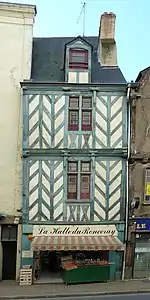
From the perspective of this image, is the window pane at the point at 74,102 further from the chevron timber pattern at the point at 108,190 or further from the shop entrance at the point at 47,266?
the shop entrance at the point at 47,266

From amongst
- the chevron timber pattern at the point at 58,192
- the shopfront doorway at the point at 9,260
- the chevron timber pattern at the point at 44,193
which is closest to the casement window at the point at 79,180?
the chevron timber pattern at the point at 58,192

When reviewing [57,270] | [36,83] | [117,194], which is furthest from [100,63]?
[57,270]

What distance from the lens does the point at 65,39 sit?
60.3 ft

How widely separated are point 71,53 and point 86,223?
6.55 m

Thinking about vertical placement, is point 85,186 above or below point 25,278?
above

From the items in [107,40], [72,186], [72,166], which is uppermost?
[107,40]

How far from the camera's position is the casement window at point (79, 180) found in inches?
619

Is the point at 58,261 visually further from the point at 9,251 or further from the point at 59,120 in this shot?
the point at 59,120

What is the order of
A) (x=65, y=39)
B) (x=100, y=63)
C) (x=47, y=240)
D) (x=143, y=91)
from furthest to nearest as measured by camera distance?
(x=65, y=39)
(x=100, y=63)
(x=143, y=91)
(x=47, y=240)

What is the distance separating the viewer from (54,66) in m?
17.0

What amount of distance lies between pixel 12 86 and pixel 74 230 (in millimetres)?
5903

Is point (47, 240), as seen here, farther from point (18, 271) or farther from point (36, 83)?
point (36, 83)

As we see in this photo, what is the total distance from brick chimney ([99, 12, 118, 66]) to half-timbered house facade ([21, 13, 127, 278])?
191 centimetres

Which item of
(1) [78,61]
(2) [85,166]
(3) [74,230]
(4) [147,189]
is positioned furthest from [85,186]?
(1) [78,61]
